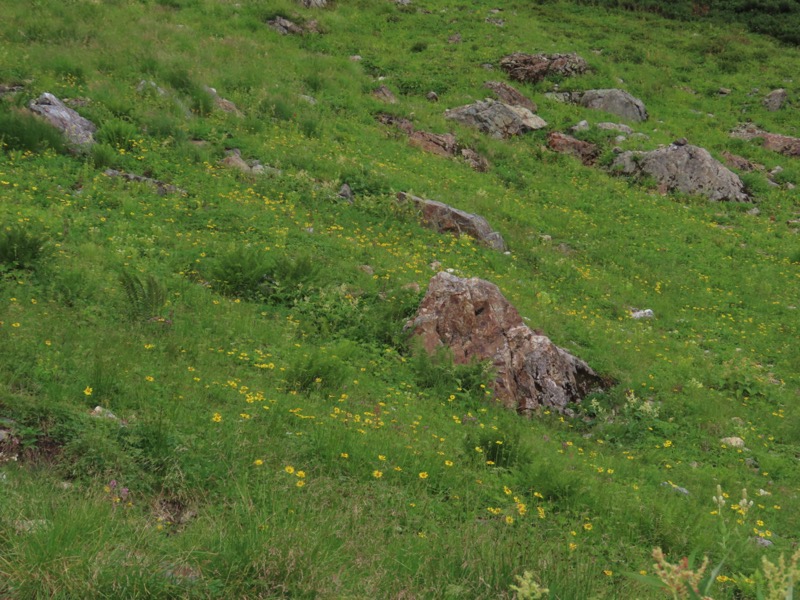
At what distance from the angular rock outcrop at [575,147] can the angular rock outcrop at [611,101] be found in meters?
3.87

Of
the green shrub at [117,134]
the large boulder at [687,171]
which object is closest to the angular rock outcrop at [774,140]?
the large boulder at [687,171]

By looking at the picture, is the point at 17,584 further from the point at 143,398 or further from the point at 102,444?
the point at 143,398

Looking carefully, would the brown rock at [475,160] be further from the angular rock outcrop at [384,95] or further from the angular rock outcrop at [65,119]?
the angular rock outcrop at [65,119]

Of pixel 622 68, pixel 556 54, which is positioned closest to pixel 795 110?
pixel 622 68

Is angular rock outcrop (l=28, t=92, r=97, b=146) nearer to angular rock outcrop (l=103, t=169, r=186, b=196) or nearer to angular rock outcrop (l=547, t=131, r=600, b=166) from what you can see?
angular rock outcrop (l=103, t=169, r=186, b=196)

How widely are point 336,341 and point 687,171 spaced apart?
17248mm

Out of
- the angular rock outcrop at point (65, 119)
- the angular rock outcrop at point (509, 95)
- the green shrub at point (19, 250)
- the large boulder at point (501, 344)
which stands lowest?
the large boulder at point (501, 344)

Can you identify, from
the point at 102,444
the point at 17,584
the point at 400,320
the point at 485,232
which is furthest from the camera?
the point at 485,232

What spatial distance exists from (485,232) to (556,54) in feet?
59.3

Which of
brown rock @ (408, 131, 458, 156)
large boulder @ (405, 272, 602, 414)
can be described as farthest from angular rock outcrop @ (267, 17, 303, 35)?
large boulder @ (405, 272, 602, 414)

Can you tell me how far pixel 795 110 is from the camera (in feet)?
85.6

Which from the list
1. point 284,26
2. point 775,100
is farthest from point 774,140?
point 284,26

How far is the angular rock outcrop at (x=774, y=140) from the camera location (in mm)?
23170

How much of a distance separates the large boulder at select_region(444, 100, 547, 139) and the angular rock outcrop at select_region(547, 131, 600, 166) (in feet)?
3.79
